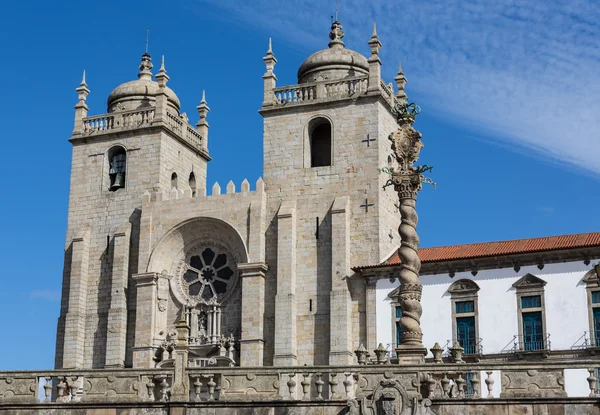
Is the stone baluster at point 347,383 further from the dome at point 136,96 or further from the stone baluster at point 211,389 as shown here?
the dome at point 136,96

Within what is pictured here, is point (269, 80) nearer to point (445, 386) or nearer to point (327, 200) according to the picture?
point (327, 200)

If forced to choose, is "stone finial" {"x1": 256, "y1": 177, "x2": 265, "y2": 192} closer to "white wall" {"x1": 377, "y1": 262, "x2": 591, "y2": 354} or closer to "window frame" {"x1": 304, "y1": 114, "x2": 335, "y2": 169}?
"window frame" {"x1": 304, "y1": 114, "x2": 335, "y2": 169}

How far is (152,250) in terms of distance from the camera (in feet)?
139

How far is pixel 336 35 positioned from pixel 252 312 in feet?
45.2

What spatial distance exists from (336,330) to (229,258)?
648cm

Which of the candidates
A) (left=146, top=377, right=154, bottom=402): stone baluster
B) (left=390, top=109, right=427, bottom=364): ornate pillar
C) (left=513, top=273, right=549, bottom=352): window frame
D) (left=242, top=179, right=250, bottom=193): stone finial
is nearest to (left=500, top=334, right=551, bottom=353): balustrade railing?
(left=513, top=273, right=549, bottom=352): window frame

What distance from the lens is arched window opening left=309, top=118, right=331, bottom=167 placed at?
42.8 m

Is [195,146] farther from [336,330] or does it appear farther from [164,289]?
[336,330]

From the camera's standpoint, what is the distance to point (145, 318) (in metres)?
41.2

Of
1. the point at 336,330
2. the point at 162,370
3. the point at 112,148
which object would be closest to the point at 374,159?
the point at 336,330

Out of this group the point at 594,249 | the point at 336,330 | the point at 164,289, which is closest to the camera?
the point at 594,249

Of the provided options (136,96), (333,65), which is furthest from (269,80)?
(136,96)

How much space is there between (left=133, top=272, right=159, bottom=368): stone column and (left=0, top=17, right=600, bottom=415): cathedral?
57 mm

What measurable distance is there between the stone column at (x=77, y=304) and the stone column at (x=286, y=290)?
920 cm
